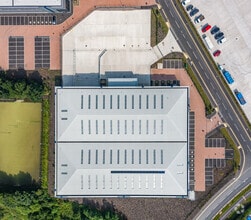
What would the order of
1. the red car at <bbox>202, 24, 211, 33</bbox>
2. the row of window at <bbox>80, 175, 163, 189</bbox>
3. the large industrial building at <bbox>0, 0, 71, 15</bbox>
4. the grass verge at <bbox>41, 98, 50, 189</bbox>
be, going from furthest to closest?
1. the grass verge at <bbox>41, 98, 50, 189</bbox>
2. the red car at <bbox>202, 24, 211, 33</bbox>
3. the row of window at <bbox>80, 175, 163, 189</bbox>
4. the large industrial building at <bbox>0, 0, 71, 15</bbox>

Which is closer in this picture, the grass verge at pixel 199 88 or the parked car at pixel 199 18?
the parked car at pixel 199 18

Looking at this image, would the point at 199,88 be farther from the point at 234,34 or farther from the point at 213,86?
the point at 234,34

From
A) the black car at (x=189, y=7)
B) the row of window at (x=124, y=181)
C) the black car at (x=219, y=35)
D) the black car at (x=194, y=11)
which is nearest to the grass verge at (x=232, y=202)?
the row of window at (x=124, y=181)

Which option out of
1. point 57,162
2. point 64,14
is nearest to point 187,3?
point 64,14

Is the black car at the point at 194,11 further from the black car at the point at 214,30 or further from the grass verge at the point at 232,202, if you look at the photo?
the grass verge at the point at 232,202

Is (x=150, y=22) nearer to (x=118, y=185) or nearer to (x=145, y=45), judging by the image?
(x=145, y=45)

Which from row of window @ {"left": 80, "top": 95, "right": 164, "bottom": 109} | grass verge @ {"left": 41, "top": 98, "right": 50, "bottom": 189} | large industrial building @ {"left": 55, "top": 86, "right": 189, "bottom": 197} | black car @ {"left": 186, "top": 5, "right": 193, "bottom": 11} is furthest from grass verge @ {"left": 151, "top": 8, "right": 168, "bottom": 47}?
grass verge @ {"left": 41, "top": 98, "right": 50, "bottom": 189}

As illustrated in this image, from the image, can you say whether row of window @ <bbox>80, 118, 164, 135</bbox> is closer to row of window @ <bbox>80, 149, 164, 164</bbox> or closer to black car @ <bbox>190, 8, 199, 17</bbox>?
row of window @ <bbox>80, 149, 164, 164</bbox>
